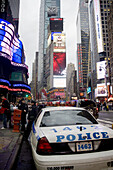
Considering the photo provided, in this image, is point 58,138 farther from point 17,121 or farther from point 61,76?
point 61,76

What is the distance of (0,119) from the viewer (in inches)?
504

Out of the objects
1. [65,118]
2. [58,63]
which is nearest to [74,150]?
[65,118]

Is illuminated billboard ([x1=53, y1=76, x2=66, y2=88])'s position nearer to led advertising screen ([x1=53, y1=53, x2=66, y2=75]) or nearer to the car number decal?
led advertising screen ([x1=53, y1=53, x2=66, y2=75])

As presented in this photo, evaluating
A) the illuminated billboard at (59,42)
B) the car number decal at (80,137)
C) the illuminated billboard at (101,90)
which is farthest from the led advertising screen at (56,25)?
the car number decal at (80,137)

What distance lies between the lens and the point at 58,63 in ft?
443

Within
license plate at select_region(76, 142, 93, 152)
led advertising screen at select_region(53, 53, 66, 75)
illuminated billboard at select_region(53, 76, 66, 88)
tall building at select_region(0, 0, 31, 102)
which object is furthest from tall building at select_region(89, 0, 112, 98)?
license plate at select_region(76, 142, 93, 152)

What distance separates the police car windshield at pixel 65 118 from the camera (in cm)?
346

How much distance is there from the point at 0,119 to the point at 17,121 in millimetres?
6010

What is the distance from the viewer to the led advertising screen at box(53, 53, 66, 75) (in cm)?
13350

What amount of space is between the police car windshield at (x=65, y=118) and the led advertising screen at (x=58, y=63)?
12887 centimetres

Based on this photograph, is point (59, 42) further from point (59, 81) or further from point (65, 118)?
point (65, 118)

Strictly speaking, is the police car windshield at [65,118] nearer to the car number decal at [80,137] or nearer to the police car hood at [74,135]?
the police car hood at [74,135]

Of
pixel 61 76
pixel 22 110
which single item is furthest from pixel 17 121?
pixel 61 76

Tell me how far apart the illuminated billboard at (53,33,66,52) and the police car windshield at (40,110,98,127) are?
450 feet
